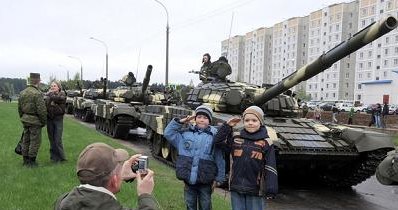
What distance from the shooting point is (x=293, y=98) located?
40.5ft

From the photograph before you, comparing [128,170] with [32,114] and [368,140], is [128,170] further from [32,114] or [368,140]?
[368,140]

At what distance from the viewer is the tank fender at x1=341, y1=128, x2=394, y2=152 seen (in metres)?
9.58

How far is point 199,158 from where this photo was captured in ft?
18.7

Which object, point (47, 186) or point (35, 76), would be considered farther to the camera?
point (35, 76)

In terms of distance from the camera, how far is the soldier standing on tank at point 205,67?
1366 cm

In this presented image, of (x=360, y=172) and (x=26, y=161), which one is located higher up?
(x=26, y=161)

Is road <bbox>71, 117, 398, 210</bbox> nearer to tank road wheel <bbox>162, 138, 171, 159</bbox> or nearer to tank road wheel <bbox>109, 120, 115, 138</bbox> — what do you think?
tank road wheel <bbox>162, 138, 171, 159</bbox>

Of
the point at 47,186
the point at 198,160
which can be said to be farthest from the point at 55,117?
the point at 198,160

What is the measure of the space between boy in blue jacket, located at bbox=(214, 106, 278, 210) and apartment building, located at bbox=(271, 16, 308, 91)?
9094 centimetres

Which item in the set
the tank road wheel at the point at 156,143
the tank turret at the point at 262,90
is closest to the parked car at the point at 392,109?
the tank road wheel at the point at 156,143

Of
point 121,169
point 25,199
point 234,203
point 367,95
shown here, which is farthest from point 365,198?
point 367,95

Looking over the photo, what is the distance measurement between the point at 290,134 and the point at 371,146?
1404 mm

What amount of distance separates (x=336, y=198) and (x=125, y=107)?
30.5 ft

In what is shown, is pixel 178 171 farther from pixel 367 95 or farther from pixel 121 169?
pixel 367 95
